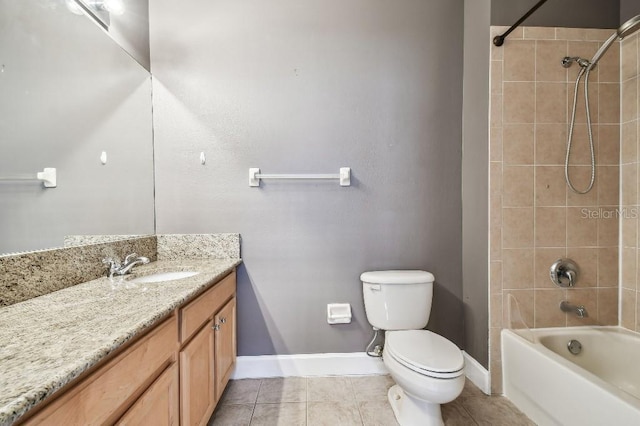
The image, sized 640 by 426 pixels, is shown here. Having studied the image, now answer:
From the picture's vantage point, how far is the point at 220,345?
4.37 ft

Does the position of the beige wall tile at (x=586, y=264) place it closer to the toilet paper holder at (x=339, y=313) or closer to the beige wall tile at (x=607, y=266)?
the beige wall tile at (x=607, y=266)

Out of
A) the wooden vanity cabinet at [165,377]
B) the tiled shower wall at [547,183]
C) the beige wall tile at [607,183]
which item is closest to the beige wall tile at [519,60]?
the tiled shower wall at [547,183]

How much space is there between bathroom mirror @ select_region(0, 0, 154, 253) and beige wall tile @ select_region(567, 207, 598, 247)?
8.70 ft

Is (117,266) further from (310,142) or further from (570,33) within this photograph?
(570,33)

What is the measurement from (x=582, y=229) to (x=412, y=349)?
51.9 inches

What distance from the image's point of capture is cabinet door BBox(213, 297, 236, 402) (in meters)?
1.29

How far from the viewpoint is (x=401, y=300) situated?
Result: 152cm

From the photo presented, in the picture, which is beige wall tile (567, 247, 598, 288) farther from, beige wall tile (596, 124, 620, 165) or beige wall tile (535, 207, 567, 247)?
beige wall tile (596, 124, 620, 165)

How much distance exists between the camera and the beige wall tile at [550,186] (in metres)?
1.52

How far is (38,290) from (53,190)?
420mm

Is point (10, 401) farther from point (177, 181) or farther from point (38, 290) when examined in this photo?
point (177, 181)

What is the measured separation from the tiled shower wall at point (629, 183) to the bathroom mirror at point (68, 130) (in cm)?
294

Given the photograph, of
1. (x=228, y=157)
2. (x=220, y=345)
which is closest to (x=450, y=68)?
(x=228, y=157)

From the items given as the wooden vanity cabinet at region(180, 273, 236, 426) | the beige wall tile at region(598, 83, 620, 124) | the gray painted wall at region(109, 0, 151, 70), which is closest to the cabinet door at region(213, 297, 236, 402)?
the wooden vanity cabinet at region(180, 273, 236, 426)
